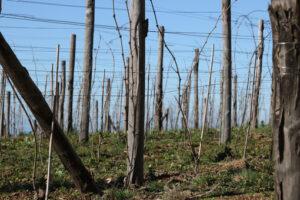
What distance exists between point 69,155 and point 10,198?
155 cm

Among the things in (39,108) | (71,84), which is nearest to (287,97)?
(39,108)

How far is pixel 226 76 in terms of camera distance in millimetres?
10359

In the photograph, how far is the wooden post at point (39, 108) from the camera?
4.42 m

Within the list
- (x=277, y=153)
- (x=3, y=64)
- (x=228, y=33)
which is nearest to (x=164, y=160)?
(x=228, y=33)

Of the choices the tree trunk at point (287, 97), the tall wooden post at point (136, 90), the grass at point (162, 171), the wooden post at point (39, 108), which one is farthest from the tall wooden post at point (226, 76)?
the tree trunk at point (287, 97)

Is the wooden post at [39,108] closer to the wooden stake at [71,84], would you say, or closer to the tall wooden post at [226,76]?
the tall wooden post at [226,76]

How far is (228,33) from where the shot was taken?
10227mm

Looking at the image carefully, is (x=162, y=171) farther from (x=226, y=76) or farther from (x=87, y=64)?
(x=87, y=64)

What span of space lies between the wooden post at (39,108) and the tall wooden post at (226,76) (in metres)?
5.45

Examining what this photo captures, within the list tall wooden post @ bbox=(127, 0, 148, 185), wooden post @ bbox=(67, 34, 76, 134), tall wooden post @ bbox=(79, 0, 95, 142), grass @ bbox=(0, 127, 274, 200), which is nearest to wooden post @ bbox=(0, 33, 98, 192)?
grass @ bbox=(0, 127, 274, 200)

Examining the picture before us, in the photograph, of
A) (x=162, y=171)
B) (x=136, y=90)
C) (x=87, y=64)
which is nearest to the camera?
(x=136, y=90)

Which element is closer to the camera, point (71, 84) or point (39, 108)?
point (39, 108)

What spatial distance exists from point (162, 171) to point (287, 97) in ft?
14.6

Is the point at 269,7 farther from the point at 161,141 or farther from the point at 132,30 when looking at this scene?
the point at 161,141
